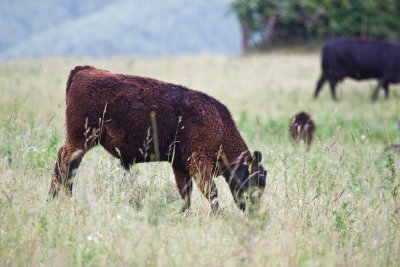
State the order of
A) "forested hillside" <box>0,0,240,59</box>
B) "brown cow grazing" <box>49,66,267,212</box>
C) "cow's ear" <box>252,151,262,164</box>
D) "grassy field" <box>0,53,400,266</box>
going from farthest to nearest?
"forested hillside" <box>0,0,240,59</box> < "cow's ear" <box>252,151,262,164</box> < "brown cow grazing" <box>49,66,267,212</box> < "grassy field" <box>0,53,400,266</box>

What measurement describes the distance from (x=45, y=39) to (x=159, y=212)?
124 feet

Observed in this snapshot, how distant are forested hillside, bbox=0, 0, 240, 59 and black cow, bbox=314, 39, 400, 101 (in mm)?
15786

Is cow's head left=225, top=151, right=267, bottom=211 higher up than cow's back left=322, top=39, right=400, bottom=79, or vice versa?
cow's head left=225, top=151, right=267, bottom=211

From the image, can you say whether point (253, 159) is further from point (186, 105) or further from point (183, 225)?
point (183, 225)

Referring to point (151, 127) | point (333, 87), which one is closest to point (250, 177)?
point (151, 127)

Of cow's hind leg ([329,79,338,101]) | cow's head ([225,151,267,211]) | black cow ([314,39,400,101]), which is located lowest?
cow's hind leg ([329,79,338,101])

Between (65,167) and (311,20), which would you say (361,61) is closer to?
(65,167)

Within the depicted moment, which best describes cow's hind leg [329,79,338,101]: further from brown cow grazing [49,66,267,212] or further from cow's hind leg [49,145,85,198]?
cow's hind leg [49,145,85,198]

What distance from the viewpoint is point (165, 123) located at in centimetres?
600

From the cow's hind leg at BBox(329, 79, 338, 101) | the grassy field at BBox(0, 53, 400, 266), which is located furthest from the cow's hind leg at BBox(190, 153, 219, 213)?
the cow's hind leg at BBox(329, 79, 338, 101)

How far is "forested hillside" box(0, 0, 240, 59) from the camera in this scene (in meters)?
37.0

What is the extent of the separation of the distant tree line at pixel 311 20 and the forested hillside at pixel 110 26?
1.44 m

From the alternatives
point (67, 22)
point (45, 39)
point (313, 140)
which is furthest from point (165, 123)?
point (67, 22)

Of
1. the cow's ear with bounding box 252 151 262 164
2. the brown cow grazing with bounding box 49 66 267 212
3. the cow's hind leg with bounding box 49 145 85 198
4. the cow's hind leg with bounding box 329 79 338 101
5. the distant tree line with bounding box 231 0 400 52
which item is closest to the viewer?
the cow's hind leg with bounding box 49 145 85 198
